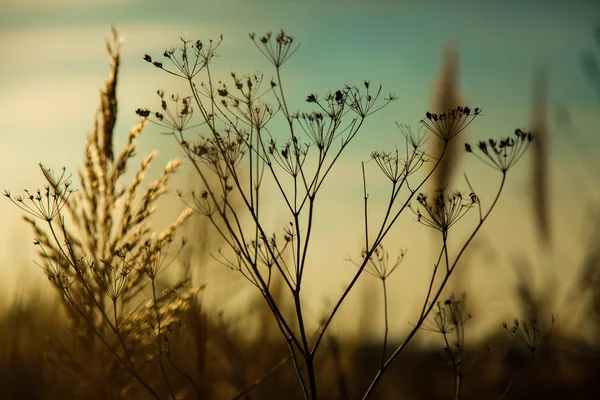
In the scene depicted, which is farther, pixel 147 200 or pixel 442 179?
pixel 442 179

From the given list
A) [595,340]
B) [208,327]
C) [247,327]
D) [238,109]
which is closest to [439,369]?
[595,340]

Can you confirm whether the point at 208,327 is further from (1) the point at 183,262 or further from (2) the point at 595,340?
(2) the point at 595,340

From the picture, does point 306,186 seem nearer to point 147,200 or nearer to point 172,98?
point 172,98

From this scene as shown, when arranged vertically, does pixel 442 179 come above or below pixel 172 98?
below

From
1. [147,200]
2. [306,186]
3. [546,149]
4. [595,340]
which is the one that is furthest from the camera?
[595,340]

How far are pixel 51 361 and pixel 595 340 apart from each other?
4.17m

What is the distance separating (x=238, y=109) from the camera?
8.33 ft

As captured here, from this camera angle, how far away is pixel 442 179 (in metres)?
3.49

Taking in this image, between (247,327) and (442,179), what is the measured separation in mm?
2339

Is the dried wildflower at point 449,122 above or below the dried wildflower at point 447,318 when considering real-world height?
above

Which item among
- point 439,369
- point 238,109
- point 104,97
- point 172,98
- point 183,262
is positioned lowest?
point 439,369

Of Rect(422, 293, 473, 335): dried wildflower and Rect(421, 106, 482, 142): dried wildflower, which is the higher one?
Rect(421, 106, 482, 142): dried wildflower

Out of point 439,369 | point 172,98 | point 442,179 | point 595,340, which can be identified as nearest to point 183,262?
point 172,98

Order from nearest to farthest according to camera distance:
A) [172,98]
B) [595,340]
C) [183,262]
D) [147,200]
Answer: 1. [172,98]
2. [147,200]
3. [183,262]
4. [595,340]
